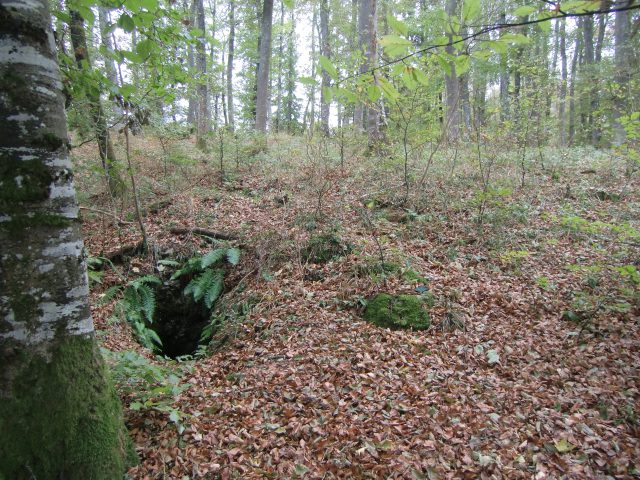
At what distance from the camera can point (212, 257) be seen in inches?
246

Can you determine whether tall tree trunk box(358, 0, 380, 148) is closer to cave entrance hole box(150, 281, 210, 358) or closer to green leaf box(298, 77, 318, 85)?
cave entrance hole box(150, 281, 210, 358)

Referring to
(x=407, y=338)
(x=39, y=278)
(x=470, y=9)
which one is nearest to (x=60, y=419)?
(x=39, y=278)

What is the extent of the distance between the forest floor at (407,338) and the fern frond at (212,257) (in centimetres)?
46

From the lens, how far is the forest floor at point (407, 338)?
285 cm

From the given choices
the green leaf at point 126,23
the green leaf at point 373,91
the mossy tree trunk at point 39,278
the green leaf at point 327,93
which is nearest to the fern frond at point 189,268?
the mossy tree trunk at point 39,278

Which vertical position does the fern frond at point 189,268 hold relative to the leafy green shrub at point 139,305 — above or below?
above

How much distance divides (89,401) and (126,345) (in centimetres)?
271

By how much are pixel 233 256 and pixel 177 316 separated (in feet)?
4.97

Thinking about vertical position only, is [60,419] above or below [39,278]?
below

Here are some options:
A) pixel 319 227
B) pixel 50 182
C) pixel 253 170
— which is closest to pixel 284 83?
pixel 253 170

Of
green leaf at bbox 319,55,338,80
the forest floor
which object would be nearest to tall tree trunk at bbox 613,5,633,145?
the forest floor

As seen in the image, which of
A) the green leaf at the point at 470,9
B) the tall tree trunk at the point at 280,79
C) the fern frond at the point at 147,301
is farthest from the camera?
the tall tree trunk at the point at 280,79

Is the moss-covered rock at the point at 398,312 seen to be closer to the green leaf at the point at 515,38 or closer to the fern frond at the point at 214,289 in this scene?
the fern frond at the point at 214,289

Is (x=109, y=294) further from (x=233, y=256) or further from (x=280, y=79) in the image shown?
(x=280, y=79)
